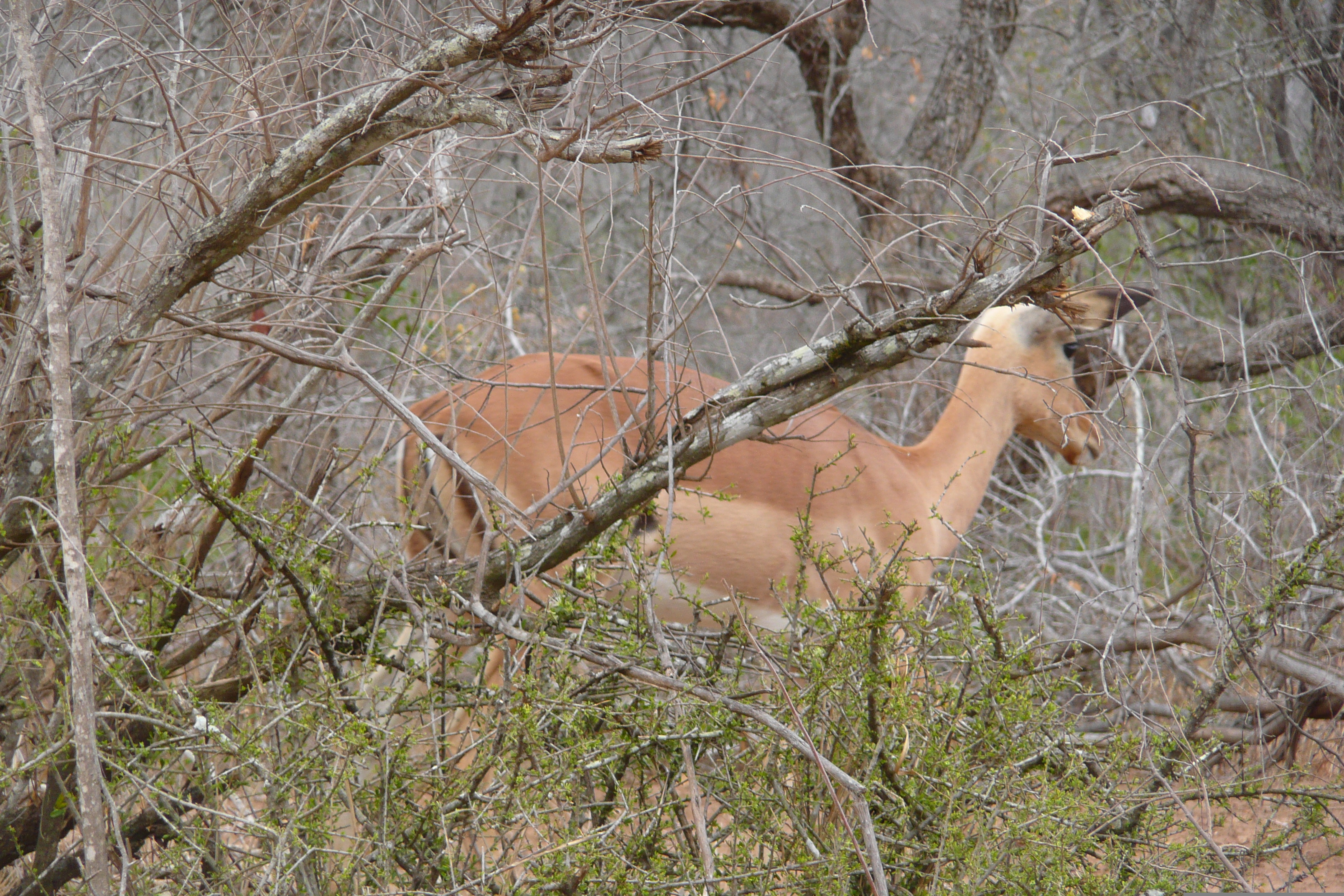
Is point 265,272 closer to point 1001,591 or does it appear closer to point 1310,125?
point 1001,591

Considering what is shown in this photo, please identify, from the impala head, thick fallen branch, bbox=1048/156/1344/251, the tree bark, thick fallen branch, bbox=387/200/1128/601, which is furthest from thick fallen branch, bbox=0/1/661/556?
thick fallen branch, bbox=1048/156/1344/251

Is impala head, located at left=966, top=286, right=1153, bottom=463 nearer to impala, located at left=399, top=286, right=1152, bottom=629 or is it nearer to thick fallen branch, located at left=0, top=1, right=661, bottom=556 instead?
impala, located at left=399, top=286, right=1152, bottom=629

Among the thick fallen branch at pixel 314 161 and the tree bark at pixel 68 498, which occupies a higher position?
the thick fallen branch at pixel 314 161

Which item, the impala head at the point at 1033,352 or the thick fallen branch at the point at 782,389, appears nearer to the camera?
the thick fallen branch at the point at 782,389

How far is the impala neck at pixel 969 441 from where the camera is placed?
488 cm

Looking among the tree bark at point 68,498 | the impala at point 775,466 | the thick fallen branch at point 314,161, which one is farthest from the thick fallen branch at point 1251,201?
the tree bark at point 68,498

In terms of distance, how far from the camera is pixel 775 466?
446 cm

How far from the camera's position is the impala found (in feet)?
13.2

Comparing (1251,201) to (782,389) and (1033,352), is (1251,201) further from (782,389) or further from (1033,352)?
Result: (782,389)

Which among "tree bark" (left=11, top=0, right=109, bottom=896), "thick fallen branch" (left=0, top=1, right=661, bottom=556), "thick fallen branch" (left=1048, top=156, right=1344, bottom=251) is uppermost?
"thick fallen branch" (left=1048, top=156, right=1344, bottom=251)

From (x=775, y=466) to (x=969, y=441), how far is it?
1098 mm

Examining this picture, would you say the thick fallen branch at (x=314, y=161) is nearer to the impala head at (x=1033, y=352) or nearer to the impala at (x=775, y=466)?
the impala at (x=775, y=466)

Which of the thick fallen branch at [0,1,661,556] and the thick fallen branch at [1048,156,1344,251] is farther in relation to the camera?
the thick fallen branch at [1048,156,1344,251]

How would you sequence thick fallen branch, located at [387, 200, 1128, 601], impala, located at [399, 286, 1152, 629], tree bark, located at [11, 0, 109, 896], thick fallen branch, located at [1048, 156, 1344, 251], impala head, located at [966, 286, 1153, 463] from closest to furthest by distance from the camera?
tree bark, located at [11, 0, 109, 896], thick fallen branch, located at [387, 200, 1128, 601], impala, located at [399, 286, 1152, 629], impala head, located at [966, 286, 1153, 463], thick fallen branch, located at [1048, 156, 1344, 251]
